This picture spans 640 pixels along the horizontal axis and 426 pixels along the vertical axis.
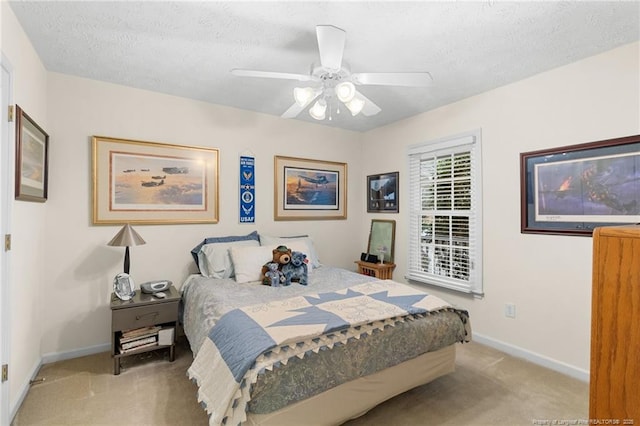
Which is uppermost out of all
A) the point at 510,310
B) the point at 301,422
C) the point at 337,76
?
the point at 337,76

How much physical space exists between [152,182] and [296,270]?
1663mm

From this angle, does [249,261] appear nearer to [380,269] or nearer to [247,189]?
[247,189]

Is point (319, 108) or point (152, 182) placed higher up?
point (319, 108)

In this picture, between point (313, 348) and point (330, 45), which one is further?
point (330, 45)

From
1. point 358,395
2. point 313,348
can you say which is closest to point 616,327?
point 313,348

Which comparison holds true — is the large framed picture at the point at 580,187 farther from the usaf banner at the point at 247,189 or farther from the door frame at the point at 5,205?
the door frame at the point at 5,205

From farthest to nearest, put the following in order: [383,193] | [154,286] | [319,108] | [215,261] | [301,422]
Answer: [383,193] < [215,261] < [154,286] < [319,108] < [301,422]

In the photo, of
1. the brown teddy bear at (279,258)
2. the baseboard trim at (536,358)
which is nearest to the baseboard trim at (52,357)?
the brown teddy bear at (279,258)

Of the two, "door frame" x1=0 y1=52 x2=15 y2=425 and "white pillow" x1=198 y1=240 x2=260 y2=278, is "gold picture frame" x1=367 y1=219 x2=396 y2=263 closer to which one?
"white pillow" x1=198 y1=240 x2=260 y2=278

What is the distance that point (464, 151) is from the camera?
319 centimetres

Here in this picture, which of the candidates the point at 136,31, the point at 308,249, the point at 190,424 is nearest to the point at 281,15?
the point at 136,31

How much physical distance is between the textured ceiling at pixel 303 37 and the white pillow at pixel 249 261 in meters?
1.57

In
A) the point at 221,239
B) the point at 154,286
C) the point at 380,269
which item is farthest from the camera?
the point at 380,269

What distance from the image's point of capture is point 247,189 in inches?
138
